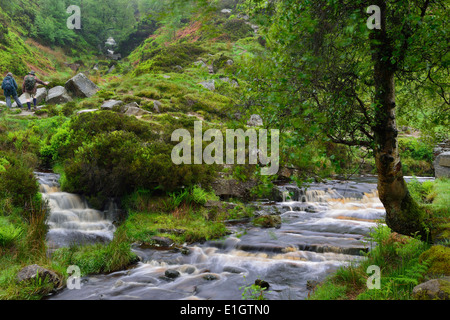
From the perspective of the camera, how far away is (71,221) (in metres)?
8.37

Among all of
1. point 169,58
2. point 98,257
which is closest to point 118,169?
point 98,257

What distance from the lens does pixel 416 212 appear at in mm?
4449

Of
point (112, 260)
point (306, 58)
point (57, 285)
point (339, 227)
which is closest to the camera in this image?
point (306, 58)

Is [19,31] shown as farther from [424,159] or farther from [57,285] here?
[424,159]

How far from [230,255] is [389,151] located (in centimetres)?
460

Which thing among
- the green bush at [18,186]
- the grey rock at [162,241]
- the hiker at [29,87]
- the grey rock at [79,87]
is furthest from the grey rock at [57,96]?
the grey rock at [162,241]

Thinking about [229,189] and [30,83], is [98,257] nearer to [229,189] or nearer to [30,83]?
[229,189]

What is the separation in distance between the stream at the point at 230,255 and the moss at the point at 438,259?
1.43 metres

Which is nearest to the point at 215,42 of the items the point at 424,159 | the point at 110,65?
the point at 110,65

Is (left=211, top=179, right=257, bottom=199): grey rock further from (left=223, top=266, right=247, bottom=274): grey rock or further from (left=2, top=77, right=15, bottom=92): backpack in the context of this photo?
(left=2, top=77, right=15, bottom=92): backpack

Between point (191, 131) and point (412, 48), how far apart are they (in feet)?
34.9

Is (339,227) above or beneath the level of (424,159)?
beneath

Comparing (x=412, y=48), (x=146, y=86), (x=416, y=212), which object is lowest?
(x=416, y=212)
